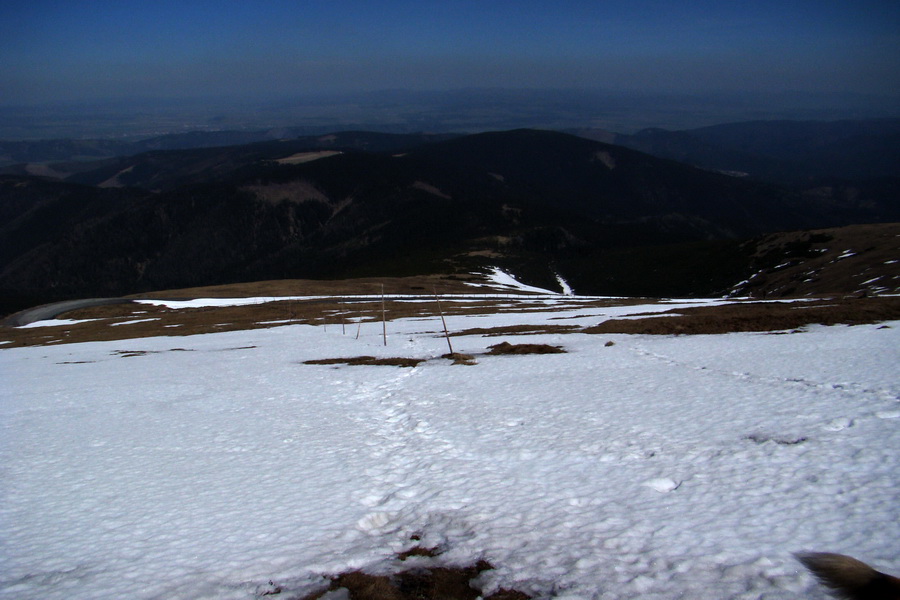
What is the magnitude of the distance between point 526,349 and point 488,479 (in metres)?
18.5

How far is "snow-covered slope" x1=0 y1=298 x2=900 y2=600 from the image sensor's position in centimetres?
832

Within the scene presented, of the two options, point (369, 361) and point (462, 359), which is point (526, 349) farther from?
point (369, 361)

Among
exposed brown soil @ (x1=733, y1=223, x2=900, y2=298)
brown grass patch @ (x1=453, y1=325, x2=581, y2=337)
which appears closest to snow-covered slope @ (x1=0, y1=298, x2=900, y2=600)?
brown grass patch @ (x1=453, y1=325, x2=581, y2=337)

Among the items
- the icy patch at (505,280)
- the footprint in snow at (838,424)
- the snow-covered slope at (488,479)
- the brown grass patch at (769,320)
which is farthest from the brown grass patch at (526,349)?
the icy patch at (505,280)

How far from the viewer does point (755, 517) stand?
29.8ft

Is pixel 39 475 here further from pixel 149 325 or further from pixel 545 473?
pixel 149 325

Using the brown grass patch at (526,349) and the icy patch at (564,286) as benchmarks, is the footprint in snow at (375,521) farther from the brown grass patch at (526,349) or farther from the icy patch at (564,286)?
the icy patch at (564,286)

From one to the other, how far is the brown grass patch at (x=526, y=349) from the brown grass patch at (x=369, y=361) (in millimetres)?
4335

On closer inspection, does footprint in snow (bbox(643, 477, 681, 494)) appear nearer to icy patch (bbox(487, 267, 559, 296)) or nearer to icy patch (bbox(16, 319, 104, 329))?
icy patch (bbox(16, 319, 104, 329))

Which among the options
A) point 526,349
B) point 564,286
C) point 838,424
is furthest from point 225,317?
point 564,286

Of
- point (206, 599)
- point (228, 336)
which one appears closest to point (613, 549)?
point (206, 599)

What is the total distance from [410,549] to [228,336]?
149 feet

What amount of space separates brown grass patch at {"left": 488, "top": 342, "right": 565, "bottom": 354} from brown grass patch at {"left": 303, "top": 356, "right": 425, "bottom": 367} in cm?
433

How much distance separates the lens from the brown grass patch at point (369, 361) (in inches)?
1140
